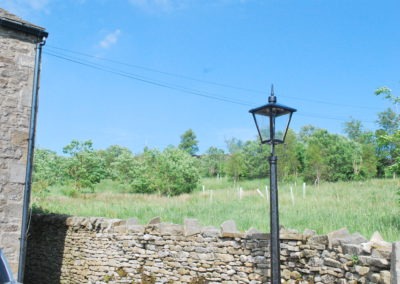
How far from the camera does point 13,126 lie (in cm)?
825

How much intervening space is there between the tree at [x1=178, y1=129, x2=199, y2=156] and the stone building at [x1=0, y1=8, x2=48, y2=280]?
2567 inches

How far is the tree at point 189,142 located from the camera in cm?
7462

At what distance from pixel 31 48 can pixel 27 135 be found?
199cm

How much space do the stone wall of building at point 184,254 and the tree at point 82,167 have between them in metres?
17.7

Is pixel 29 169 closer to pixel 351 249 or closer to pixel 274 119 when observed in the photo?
pixel 274 119

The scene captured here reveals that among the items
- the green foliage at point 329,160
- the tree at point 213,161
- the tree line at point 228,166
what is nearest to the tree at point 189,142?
the tree at point 213,161

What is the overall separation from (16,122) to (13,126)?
11 cm

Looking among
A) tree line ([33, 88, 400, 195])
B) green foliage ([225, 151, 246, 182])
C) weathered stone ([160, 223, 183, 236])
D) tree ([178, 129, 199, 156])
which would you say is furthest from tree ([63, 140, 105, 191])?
tree ([178, 129, 199, 156])

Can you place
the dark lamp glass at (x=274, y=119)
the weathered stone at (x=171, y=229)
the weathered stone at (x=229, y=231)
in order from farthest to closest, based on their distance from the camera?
the weathered stone at (x=171, y=229)
the weathered stone at (x=229, y=231)
the dark lamp glass at (x=274, y=119)

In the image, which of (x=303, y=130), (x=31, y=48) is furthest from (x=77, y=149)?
(x=303, y=130)

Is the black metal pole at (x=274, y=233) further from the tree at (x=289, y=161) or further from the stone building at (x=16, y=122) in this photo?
the tree at (x=289, y=161)

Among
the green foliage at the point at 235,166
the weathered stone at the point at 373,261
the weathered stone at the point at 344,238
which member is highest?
the green foliage at the point at 235,166

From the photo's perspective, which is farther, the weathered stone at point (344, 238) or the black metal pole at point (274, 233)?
the weathered stone at point (344, 238)

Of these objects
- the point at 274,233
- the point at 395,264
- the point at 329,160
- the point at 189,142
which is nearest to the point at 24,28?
the point at 274,233
